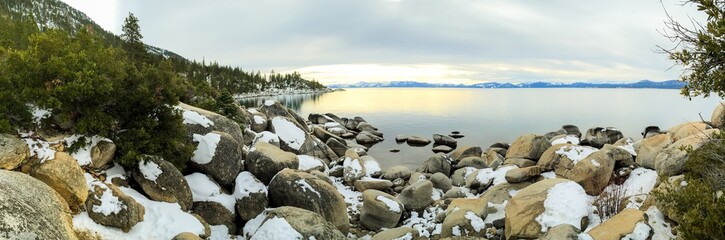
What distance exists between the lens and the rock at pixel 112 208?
10336 millimetres

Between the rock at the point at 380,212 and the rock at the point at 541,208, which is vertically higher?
the rock at the point at 541,208

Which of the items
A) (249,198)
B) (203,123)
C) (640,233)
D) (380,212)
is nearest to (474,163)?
(380,212)

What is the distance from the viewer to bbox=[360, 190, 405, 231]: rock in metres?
17.1

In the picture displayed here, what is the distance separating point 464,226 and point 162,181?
38.0ft

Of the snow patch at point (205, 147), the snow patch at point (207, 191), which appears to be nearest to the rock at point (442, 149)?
the snow patch at point (205, 147)

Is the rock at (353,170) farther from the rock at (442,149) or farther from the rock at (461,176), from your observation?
the rock at (442,149)

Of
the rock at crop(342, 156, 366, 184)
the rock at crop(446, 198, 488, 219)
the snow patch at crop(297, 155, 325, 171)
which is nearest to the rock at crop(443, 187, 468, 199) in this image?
the rock at crop(446, 198, 488, 219)

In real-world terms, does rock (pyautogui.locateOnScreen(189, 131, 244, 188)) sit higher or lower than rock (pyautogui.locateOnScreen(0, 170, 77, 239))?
lower

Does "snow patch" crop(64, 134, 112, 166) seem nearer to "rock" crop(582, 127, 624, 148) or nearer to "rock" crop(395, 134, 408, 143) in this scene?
"rock" crop(582, 127, 624, 148)

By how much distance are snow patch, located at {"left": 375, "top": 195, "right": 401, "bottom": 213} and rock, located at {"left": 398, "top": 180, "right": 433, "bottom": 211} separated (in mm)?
1932

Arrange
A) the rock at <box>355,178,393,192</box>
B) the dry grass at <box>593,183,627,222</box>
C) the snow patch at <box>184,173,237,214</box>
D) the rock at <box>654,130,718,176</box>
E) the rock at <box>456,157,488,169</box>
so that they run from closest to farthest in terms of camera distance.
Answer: the rock at <box>654,130,718,176</box>
the dry grass at <box>593,183,627,222</box>
the snow patch at <box>184,173,237,214</box>
the rock at <box>355,178,393,192</box>
the rock at <box>456,157,488,169</box>

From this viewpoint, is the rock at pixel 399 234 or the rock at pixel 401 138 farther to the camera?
the rock at pixel 401 138

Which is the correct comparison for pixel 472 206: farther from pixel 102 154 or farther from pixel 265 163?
pixel 102 154

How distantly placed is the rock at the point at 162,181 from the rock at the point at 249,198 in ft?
6.93
